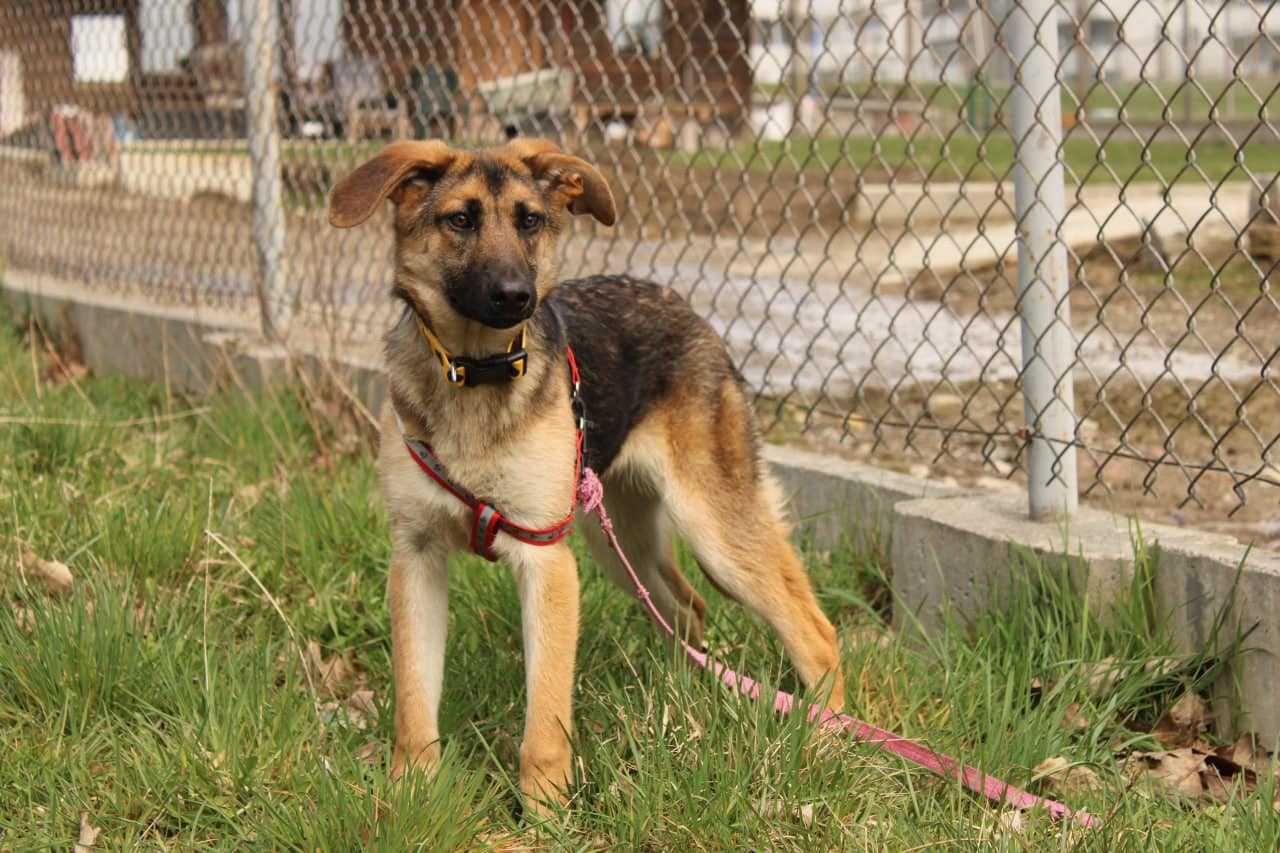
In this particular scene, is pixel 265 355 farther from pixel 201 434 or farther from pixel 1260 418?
pixel 1260 418

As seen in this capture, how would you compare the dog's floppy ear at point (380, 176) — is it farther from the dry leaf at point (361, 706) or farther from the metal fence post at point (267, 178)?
the metal fence post at point (267, 178)

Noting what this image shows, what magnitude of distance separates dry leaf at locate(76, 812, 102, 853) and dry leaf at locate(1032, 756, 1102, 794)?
1800 mm

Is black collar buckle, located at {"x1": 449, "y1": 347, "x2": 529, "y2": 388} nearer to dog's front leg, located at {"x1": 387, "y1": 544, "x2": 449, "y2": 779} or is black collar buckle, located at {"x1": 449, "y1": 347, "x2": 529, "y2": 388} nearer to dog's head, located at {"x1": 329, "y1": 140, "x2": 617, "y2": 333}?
dog's head, located at {"x1": 329, "y1": 140, "x2": 617, "y2": 333}

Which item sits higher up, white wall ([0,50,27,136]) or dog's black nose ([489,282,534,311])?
white wall ([0,50,27,136])

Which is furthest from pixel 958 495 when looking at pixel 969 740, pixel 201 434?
pixel 201 434

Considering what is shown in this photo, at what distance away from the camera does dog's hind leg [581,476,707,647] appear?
3.67 metres

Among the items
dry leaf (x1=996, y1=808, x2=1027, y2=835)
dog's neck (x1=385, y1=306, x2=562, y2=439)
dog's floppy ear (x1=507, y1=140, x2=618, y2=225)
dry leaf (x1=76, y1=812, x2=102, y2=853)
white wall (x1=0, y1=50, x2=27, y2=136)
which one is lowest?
dry leaf (x1=76, y1=812, x2=102, y2=853)

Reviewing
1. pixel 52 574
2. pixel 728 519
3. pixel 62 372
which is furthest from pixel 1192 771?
pixel 62 372

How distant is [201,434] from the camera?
5.32 m

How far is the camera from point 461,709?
3262 millimetres

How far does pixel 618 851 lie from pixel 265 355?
3.60 meters

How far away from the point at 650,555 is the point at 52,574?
1.54m

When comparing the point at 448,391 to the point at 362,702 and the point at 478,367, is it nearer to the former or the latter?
the point at 478,367

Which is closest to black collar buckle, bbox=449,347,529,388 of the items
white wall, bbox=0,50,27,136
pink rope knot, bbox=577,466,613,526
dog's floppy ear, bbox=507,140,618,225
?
pink rope knot, bbox=577,466,613,526
